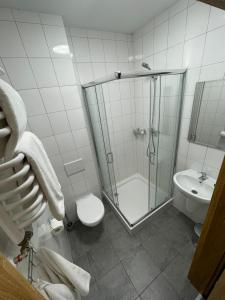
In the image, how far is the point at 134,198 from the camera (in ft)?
7.86

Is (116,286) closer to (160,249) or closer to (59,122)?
(160,249)

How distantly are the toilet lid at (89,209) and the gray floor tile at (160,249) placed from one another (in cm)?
70

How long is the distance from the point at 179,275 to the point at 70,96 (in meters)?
2.31

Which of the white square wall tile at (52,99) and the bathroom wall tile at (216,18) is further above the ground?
the bathroom wall tile at (216,18)

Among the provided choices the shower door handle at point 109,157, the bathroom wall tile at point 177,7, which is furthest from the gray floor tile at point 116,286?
the bathroom wall tile at point 177,7

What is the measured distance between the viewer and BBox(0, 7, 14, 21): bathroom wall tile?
112 centimetres

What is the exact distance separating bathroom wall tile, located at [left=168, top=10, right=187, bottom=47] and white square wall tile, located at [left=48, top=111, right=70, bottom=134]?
59.6 inches

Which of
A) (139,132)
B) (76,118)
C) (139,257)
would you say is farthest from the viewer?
(139,132)

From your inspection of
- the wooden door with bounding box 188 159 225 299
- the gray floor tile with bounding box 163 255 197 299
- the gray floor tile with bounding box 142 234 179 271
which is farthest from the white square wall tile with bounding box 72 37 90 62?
the gray floor tile with bounding box 163 255 197 299

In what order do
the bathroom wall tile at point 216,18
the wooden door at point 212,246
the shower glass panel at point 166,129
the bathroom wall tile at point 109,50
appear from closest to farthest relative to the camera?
the wooden door at point 212,246 → the bathroom wall tile at point 216,18 → the shower glass panel at point 166,129 → the bathroom wall tile at point 109,50

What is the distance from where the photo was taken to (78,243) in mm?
1784

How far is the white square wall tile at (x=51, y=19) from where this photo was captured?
4.13 ft

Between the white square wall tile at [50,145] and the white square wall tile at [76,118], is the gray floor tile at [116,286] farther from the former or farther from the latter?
the white square wall tile at [76,118]

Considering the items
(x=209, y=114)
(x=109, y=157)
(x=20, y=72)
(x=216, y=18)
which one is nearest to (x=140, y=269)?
(x=109, y=157)
